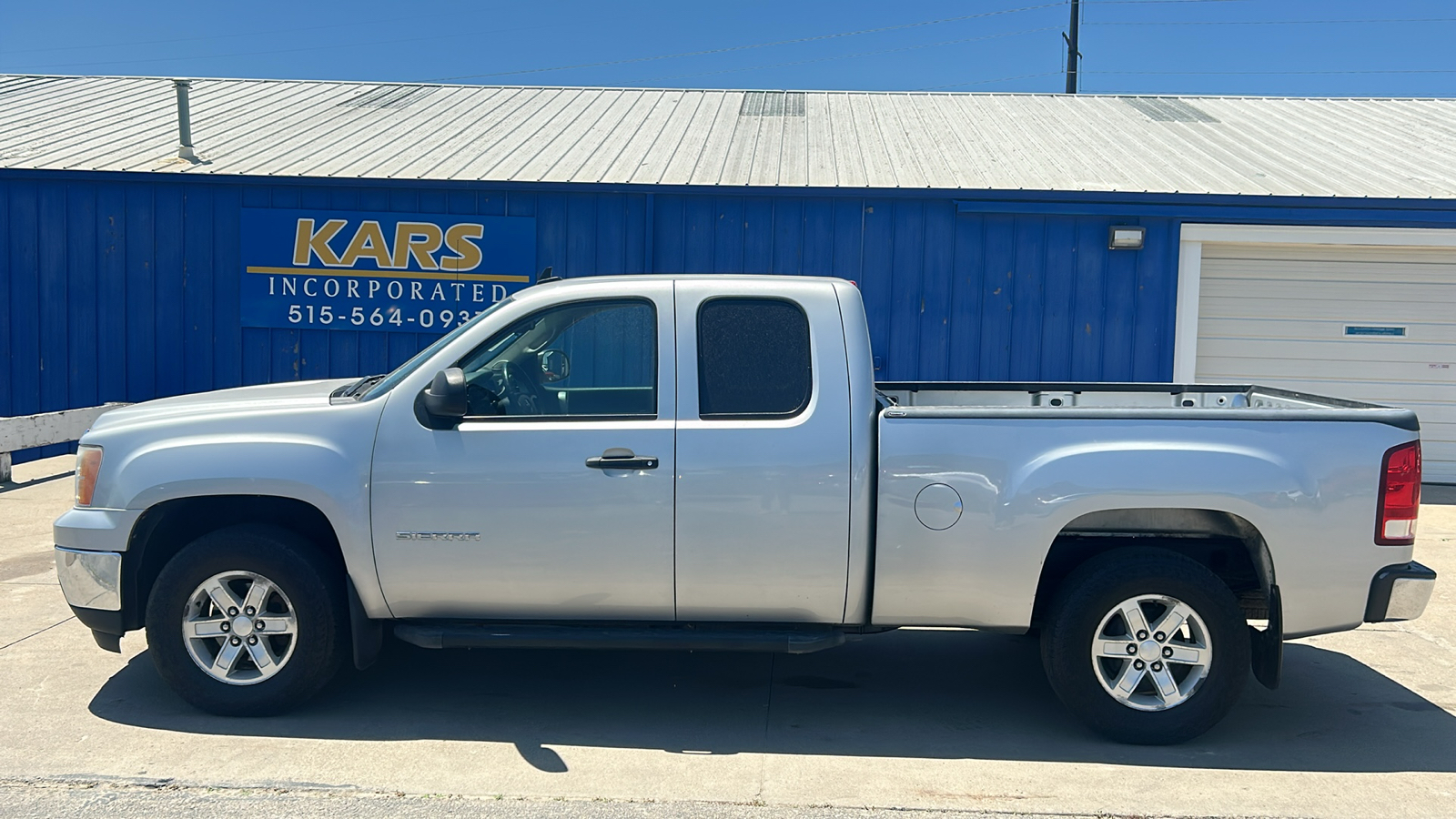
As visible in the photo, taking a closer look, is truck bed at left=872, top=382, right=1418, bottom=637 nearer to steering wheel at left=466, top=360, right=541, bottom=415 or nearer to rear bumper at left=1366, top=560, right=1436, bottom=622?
rear bumper at left=1366, top=560, right=1436, bottom=622

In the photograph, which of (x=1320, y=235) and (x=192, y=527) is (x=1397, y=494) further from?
(x=1320, y=235)

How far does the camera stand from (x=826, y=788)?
13.9 feet

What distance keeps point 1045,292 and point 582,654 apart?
7.14m

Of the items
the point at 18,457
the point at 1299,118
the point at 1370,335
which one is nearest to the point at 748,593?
the point at 1370,335

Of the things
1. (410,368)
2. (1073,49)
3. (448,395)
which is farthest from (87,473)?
(1073,49)

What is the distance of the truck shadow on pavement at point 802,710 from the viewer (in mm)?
4652

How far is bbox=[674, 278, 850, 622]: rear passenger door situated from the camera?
4.55 m

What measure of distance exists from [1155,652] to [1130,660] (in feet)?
0.33

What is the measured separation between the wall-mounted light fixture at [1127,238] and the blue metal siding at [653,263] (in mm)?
129

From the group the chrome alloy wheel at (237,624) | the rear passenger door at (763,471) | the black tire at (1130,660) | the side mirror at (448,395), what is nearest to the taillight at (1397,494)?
the black tire at (1130,660)

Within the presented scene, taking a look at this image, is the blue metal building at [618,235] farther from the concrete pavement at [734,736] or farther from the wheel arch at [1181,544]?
the wheel arch at [1181,544]

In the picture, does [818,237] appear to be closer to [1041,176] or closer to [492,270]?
[1041,176]

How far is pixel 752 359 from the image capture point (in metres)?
4.75

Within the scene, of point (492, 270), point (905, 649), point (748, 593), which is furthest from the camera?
point (492, 270)
